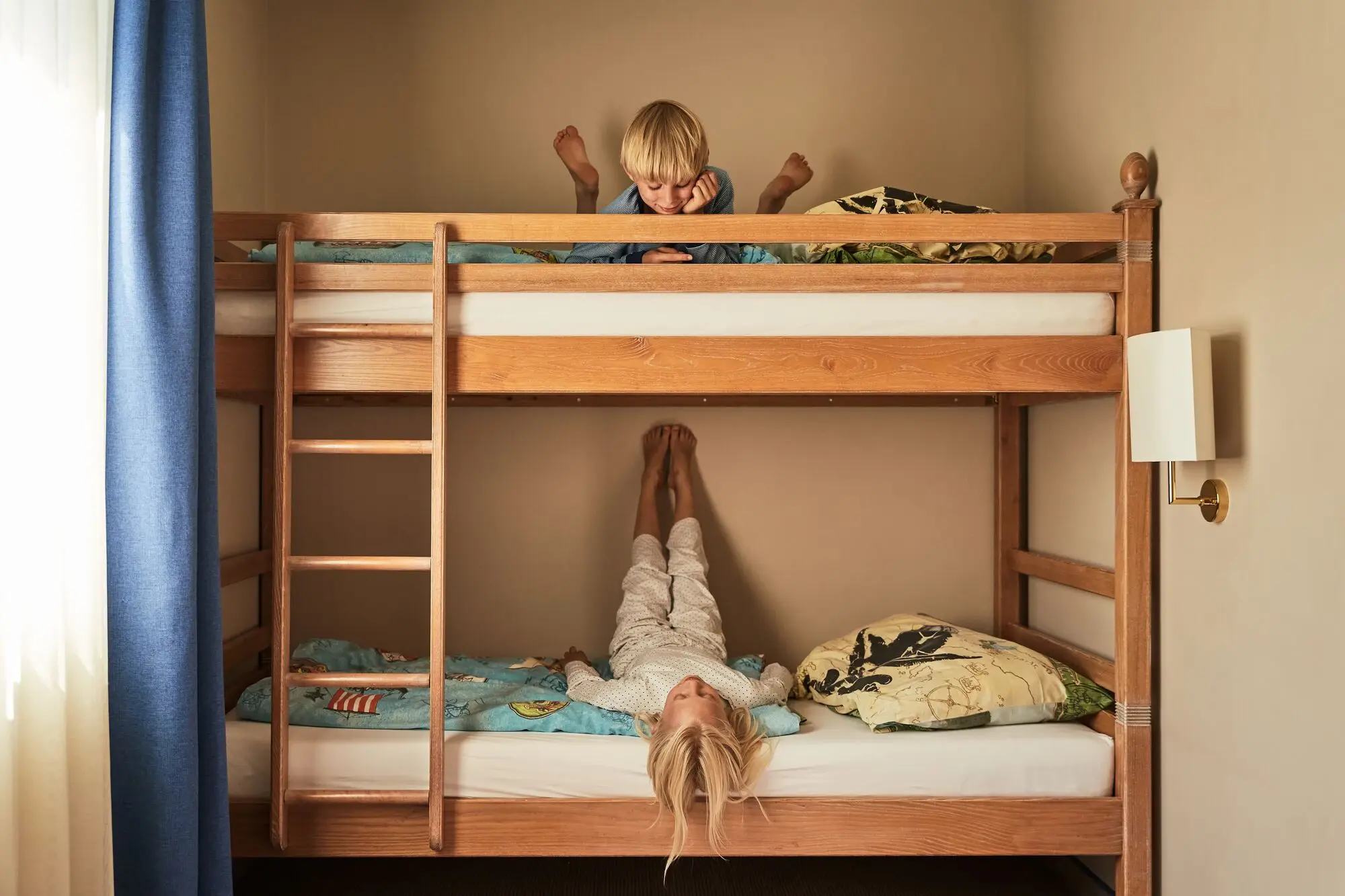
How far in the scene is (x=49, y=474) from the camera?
64.9 inches

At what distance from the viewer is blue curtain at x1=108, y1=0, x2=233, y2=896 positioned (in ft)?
5.95

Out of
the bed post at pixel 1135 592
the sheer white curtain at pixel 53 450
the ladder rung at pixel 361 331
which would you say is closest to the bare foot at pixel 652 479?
the ladder rung at pixel 361 331

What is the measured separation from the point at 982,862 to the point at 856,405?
1.44m

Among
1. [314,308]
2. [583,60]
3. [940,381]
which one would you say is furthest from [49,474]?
[583,60]

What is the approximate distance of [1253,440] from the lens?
1.92 m

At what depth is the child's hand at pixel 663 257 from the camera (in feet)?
7.55

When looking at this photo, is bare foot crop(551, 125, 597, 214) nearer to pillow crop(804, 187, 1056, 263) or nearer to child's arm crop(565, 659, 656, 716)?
pillow crop(804, 187, 1056, 263)

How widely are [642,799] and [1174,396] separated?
1432mm

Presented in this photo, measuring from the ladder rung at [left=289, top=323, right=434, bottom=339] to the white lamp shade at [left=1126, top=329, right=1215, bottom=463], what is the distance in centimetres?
155

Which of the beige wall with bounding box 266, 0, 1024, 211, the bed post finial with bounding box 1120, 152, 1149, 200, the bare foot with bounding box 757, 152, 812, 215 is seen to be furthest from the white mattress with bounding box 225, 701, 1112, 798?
the beige wall with bounding box 266, 0, 1024, 211

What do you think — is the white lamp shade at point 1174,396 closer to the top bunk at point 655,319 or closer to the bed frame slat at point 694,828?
the top bunk at point 655,319

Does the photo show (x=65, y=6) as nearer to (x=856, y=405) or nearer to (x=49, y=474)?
(x=49, y=474)

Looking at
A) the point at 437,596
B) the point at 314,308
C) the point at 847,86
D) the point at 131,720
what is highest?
the point at 847,86

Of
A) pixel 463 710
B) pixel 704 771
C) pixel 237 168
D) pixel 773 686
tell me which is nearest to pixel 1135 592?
pixel 773 686
